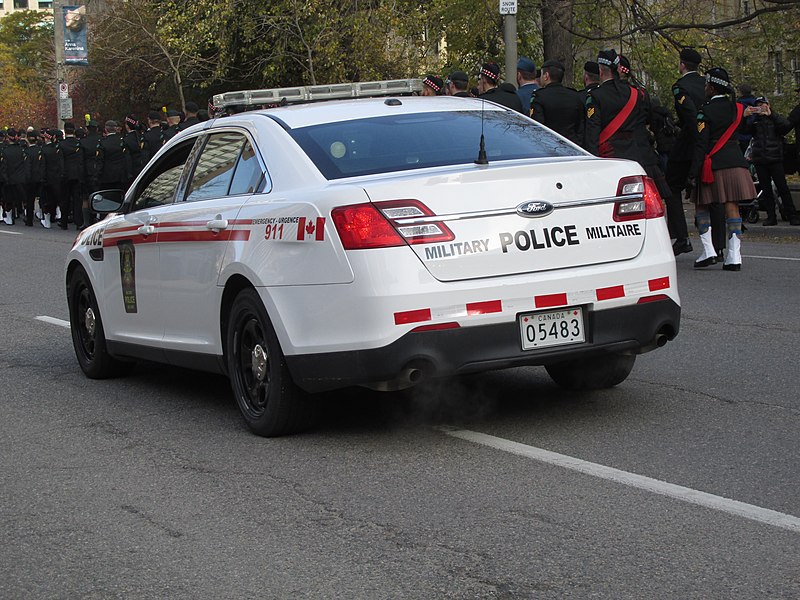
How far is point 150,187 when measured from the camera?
323 inches

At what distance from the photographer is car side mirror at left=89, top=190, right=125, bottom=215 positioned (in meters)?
8.55

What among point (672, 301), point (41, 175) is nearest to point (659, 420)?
point (672, 301)

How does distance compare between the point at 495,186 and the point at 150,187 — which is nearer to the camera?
the point at 495,186

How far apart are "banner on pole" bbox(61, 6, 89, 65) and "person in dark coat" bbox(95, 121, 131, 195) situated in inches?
628

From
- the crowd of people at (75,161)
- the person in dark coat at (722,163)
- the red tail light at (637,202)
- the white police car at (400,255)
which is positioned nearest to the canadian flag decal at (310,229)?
the white police car at (400,255)

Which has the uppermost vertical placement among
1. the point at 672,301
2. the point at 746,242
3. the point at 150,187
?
the point at 150,187

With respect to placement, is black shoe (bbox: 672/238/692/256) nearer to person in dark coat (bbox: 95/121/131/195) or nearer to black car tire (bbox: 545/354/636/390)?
black car tire (bbox: 545/354/636/390)

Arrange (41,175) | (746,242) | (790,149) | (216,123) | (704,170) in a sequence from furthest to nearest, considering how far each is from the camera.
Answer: (41,175) → (790,149) → (746,242) → (704,170) → (216,123)

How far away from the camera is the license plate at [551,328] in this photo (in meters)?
6.18

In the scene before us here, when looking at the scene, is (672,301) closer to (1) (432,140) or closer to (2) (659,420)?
(2) (659,420)

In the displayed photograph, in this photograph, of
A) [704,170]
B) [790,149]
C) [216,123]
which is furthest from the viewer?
[790,149]

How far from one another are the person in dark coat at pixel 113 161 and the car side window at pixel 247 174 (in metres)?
18.6

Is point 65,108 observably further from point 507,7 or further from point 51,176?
point 507,7

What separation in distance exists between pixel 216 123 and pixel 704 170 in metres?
7.24
